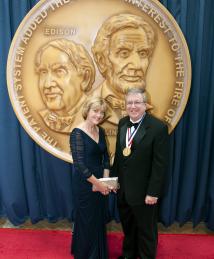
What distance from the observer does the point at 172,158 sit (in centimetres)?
278

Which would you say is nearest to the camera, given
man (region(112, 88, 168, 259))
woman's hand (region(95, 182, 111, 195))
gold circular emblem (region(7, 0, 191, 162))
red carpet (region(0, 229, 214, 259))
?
man (region(112, 88, 168, 259))

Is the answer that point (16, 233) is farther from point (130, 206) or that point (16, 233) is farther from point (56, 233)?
point (130, 206)

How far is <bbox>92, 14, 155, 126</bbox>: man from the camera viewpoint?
7.54 feet

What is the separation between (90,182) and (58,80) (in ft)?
2.78

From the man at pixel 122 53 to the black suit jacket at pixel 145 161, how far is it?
471mm

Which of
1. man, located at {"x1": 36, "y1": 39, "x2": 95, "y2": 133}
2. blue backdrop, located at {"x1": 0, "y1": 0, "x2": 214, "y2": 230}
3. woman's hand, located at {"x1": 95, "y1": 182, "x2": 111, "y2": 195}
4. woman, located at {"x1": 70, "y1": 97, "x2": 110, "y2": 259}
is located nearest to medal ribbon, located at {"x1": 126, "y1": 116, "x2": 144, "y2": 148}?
woman, located at {"x1": 70, "y1": 97, "x2": 110, "y2": 259}

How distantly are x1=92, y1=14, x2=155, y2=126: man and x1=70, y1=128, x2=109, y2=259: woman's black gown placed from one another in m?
0.45

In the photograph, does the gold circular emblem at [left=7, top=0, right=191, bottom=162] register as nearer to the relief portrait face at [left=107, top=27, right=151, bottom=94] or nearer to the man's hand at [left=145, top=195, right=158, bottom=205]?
the relief portrait face at [left=107, top=27, right=151, bottom=94]

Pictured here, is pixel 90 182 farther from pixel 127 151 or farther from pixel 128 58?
pixel 128 58

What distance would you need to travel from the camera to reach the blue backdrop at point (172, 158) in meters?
2.57

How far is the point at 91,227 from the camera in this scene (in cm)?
219

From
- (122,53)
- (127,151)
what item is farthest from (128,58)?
(127,151)

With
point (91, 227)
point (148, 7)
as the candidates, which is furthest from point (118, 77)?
point (91, 227)

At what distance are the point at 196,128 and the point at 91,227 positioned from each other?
1.26m
